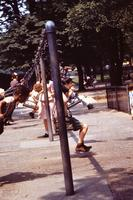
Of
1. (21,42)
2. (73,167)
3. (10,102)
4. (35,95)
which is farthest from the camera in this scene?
(21,42)

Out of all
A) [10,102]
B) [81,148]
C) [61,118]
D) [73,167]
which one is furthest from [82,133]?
[61,118]

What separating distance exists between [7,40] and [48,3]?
15.6 ft

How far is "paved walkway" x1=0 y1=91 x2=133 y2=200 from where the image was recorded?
8445mm

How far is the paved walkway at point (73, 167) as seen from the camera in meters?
8.45

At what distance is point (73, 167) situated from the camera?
10.7 meters

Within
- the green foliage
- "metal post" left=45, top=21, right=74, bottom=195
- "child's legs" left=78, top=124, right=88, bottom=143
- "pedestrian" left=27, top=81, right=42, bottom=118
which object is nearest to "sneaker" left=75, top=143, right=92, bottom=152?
"child's legs" left=78, top=124, right=88, bottom=143

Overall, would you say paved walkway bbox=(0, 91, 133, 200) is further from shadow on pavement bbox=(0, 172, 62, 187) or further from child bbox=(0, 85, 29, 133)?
child bbox=(0, 85, 29, 133)

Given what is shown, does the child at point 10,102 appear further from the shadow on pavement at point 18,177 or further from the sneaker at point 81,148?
the sneaker at point 81,148

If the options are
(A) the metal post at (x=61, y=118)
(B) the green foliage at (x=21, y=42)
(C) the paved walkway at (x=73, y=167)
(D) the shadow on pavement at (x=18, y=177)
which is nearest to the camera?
(A) the metal post at (x=61, y=118)

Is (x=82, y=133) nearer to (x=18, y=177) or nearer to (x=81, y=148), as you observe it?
(x=81, y=148)

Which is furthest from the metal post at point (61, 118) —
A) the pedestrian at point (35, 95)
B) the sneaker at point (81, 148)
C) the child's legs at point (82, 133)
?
the pedestrian at point (35, 95)

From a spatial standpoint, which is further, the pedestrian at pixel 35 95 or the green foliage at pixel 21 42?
the green foliage at pixel 21 42

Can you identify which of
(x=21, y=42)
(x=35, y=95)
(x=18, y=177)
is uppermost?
(x=21, y=42)

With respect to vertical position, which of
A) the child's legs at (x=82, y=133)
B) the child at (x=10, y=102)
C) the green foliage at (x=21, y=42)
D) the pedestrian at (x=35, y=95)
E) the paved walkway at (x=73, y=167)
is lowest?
the paved walkway at (x=73, y=167)
